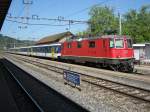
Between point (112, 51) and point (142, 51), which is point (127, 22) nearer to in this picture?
point (142, 51)

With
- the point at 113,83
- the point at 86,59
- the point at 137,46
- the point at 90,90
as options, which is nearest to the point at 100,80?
the point at 113,83

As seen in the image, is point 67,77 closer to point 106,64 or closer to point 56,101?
point 56,101

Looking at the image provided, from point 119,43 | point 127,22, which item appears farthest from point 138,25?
point 119,43

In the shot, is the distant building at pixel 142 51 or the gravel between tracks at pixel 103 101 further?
the distant building at pixel 142 51

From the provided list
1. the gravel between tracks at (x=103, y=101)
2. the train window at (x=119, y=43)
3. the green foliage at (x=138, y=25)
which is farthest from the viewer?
the green foliage at (x=138, y=25)

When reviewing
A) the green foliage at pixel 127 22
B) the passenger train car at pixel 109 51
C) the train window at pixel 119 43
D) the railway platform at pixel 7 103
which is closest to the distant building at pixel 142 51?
the passenger train car at pixel 109 51

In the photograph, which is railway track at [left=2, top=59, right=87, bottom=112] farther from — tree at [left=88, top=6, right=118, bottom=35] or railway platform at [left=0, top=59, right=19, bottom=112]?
tree at [left=88, top=6, right=118, bottom=35]

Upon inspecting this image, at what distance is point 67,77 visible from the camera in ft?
56.5

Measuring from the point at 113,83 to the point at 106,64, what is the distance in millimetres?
→ 8543

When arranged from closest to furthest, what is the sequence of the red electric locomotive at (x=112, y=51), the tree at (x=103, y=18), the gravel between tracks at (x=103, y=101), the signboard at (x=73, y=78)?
the gravel between tracks at (x=103, y=101)
the signboard at (x=73, y=78)
the red electric locomotive at (x=112, y=51)
the tree at (x=103, y=18)

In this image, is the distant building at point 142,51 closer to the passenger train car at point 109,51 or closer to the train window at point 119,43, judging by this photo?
the passenger train car at point 109,51

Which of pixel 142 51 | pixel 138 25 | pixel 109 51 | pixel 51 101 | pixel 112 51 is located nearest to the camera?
pixel 51 101

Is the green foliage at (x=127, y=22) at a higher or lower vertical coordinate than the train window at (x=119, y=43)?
higher

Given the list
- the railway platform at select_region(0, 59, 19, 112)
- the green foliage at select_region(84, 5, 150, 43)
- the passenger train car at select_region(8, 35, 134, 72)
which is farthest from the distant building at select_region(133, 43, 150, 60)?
the railway platform at select_region(0, 59, 19, 112)
